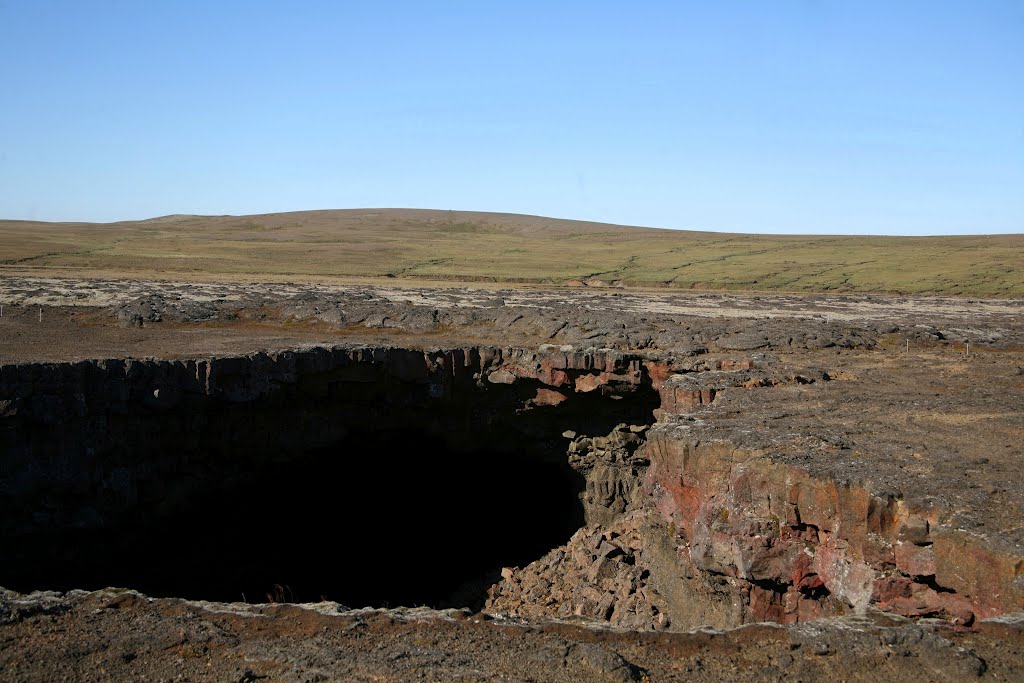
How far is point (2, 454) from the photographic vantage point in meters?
14.1

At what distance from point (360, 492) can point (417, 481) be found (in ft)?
4.73

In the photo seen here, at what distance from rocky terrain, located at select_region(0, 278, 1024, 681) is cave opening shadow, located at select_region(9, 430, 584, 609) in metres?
0.06

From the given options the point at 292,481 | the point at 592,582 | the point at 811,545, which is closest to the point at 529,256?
the point at 292,481

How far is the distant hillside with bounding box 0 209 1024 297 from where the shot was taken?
50281mm

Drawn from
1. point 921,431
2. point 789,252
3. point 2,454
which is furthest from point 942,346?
point 789,252

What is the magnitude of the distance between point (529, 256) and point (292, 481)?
50.1 meters

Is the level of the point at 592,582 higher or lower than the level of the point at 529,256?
lower

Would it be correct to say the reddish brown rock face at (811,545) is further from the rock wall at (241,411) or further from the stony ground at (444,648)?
the rock wall at (241,411)

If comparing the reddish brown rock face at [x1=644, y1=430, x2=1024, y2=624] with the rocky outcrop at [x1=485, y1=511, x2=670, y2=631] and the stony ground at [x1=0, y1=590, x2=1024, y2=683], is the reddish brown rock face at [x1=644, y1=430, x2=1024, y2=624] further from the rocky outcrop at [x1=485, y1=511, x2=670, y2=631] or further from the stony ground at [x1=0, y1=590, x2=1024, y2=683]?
the rocky outcrop at [x1=485, y1=511, x2=670, y2=631]

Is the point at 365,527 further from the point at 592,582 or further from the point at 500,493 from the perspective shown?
the point at 592,582

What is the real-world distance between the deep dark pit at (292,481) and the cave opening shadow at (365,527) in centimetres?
4

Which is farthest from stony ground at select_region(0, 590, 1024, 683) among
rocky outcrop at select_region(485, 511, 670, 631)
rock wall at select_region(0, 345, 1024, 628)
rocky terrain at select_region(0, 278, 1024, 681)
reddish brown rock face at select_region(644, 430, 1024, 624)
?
rocky outcrop at select_region(485, 511, 670, 631)

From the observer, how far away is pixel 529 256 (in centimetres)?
6738

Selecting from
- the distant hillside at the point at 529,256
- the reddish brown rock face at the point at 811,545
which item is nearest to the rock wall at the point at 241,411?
the reddish brown rock face at the point at 811,545
